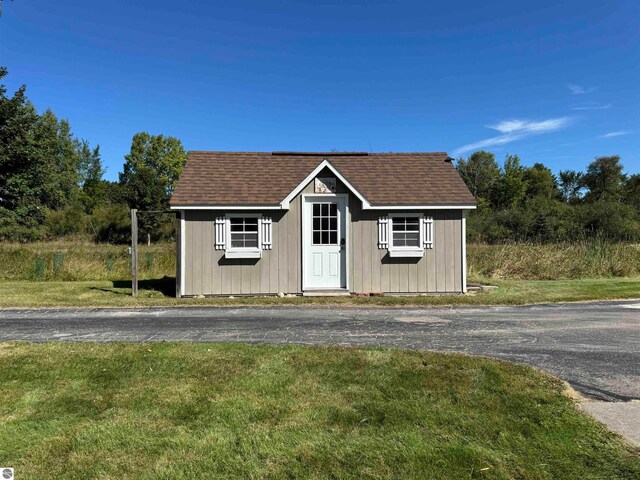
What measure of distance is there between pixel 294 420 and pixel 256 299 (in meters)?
7.68

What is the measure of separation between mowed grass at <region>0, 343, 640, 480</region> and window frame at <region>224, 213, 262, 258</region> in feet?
21.3

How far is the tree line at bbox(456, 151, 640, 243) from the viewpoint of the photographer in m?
32.4

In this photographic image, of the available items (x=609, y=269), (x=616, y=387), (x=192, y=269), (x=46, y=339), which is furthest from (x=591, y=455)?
(x=609, y=269)

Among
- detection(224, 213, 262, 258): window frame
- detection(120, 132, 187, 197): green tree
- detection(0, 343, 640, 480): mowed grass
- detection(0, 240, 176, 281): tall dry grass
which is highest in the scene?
detection(120, 132, 187, 197): green tree

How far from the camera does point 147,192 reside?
37.0 m

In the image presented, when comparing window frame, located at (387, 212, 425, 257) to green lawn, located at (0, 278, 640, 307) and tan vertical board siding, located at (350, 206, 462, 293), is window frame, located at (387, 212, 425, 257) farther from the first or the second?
green lawn, located at (0, 278, 640, 307)

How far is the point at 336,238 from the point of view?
1202 centimetres

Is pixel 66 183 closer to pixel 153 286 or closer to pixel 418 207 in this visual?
pixel 153 286

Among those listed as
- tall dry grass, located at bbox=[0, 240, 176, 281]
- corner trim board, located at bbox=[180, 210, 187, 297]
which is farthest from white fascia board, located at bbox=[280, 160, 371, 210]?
tall dry grass, located at bbox=[0, 240, 176, 281]

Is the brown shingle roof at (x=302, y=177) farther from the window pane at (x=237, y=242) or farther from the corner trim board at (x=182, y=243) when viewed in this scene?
the window pane at (x=237, y=242)

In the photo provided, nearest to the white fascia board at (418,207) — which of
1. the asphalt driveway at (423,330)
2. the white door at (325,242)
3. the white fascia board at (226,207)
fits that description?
→ the white door at (325,242)

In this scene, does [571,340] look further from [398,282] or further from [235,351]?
[398,282]

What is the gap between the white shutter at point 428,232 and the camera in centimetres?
1210

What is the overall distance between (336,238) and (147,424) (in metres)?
8.91
